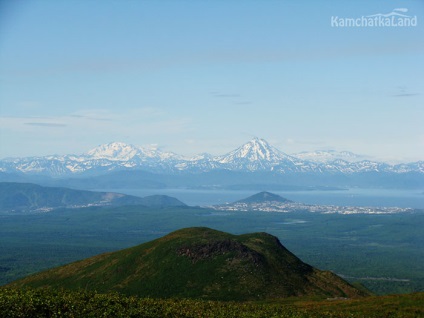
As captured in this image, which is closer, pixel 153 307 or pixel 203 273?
pixel 153 307

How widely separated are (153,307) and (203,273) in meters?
64.9

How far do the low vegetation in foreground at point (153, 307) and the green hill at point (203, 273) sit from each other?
37776 millimetres

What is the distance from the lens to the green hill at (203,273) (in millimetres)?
139000

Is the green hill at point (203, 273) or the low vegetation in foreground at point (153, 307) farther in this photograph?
the green hill at point (203, 273)

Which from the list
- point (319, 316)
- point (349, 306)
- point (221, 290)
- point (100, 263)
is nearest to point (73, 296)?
point (319, 316)

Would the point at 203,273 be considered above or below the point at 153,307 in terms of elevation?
below

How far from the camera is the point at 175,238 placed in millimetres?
169500

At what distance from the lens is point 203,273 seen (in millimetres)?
147250

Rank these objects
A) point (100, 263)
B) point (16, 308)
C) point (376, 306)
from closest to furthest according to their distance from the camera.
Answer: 1. point (16, 308)
2. point (376, 306)
3. point (100, 263)

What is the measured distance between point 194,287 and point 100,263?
3882 centimetres

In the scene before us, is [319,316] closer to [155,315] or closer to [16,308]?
[155,315]

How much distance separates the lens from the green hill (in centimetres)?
13900

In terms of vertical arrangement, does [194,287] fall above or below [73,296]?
below

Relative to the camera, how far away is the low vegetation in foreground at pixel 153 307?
72.5m
